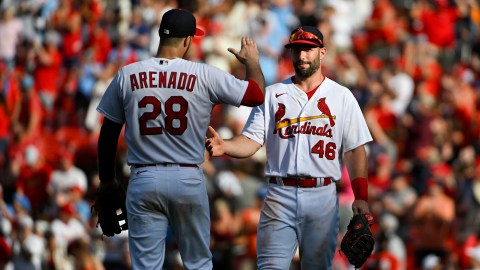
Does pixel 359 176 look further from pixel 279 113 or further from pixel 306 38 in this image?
pixel 306 38

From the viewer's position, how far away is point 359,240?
387 inches

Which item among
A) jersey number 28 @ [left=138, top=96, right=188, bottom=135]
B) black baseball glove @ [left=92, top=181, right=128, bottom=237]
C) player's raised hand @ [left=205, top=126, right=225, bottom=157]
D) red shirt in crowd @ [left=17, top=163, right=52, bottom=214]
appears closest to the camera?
jersey number 28 @ [left=138, top=96, right=188, bottom=135]

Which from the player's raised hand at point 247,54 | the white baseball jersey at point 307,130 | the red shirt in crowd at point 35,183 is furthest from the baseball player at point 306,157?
the red shirt in crowd at point 35,183

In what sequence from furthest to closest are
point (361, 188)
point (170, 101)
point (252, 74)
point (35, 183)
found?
point (35, 183), point (361, 188), point (252, 74), point (170, 101)

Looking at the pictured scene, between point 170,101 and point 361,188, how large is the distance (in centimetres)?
184

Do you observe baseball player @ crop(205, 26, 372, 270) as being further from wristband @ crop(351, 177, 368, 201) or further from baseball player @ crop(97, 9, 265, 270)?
baseball player @ crop(97, 9, 265, 270)

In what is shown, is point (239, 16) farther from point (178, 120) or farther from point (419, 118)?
point (178, 120)

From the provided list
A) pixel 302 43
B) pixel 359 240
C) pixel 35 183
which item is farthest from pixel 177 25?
pixel 35 183

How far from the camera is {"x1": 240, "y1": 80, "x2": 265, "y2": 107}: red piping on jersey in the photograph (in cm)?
906

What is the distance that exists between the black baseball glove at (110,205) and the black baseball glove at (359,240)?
5.67 ft

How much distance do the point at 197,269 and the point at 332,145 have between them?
1.69 metres

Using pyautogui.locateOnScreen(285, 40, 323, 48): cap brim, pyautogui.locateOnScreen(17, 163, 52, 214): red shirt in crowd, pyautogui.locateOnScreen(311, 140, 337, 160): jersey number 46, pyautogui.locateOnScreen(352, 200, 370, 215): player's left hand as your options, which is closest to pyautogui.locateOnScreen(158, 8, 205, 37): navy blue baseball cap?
pyautogui.locateOnScreen(285, 40, 323, 48): cap brim

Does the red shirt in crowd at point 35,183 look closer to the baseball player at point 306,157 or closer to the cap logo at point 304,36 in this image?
the baseball player at point 306,157

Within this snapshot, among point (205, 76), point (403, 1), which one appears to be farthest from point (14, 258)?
point (403, 1)
